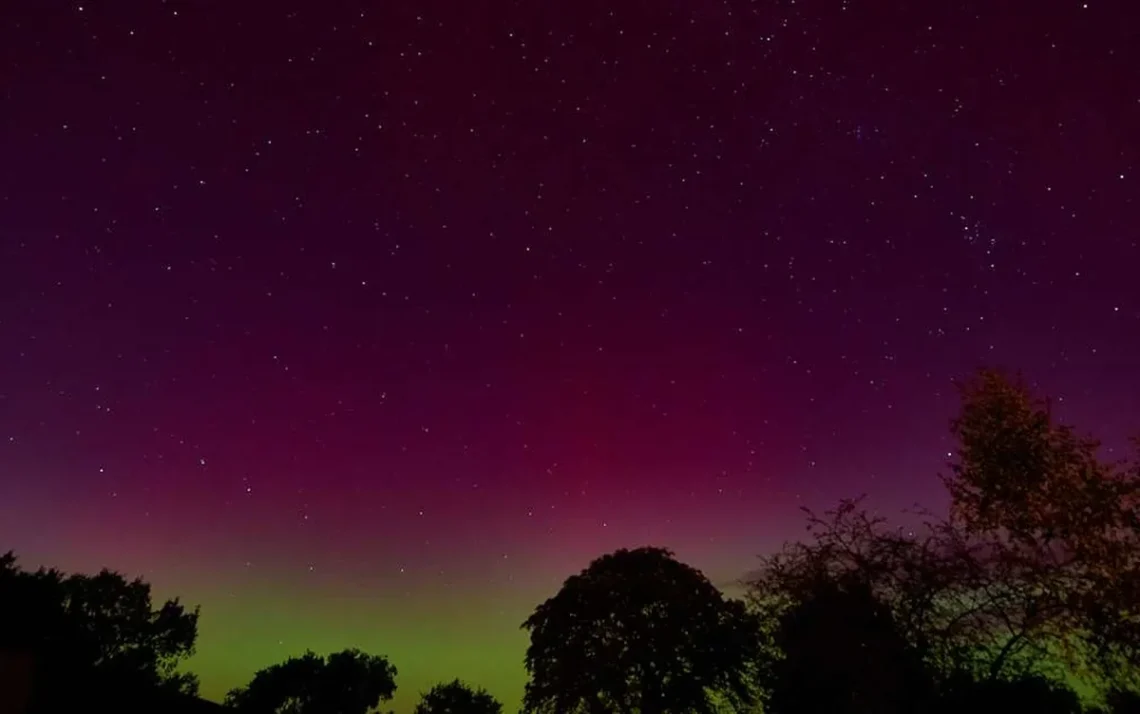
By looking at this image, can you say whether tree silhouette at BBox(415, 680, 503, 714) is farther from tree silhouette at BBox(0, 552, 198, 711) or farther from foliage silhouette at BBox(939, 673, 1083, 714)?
foliage silhouette at BBox(939, 673, 1083, 714)

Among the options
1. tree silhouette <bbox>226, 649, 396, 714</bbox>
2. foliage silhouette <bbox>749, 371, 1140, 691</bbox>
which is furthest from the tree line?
tree silhouette <bbox>226, 649, 396, 714</bbox>

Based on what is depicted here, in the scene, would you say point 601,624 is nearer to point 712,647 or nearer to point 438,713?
point 712,647

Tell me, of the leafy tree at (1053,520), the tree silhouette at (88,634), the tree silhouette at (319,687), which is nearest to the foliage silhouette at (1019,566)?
the leafy tree at (1053,520)

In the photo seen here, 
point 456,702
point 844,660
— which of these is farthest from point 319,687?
point 844,660

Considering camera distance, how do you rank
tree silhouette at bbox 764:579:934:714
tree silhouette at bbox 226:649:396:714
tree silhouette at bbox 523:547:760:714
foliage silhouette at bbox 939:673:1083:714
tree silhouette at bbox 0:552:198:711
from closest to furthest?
1. tree silhouette at bbox 0:552:198:711
2. foliage silhouette at bbox 939:673:1083:714
3. tree silhouette at bbox 764:579:934:714
4. tree silhouette at bbox 523:547:760:714
5. tree silhouette at bbox 226:649:396:714

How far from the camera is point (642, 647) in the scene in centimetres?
2955

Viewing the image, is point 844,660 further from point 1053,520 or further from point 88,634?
point 88,634

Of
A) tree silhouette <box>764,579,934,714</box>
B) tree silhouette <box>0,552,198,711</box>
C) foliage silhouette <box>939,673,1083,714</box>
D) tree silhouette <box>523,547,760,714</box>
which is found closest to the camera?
tree silhouette <box>0,552,198,711</box>

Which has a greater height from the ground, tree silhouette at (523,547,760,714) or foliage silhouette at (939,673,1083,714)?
tree silhouette at (523,547,760,714)

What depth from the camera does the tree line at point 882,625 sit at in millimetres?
17453

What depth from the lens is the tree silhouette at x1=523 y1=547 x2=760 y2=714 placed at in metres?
28.9

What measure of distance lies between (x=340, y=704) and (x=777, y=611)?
4701cm

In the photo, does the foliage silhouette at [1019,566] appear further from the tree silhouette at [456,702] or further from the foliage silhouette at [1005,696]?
Answer: the tree silhouette at [456,702]

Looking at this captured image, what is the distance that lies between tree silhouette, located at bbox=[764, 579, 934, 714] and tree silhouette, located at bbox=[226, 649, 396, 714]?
45.8 meters
